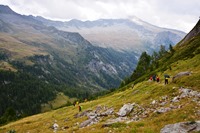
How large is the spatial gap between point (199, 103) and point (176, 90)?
12.7m

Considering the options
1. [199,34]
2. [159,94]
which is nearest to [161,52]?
[199,34]

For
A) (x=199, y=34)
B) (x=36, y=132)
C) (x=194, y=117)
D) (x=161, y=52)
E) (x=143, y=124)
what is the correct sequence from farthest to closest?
(x=161, y=52) → (x=199, y=34) → (x=36, y=132) → (x=143, y=124) → (x=194, y=117)

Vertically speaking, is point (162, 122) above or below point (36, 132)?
above

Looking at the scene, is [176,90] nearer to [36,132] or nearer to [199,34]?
[36,132]

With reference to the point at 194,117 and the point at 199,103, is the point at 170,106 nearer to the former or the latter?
the point at 199,103

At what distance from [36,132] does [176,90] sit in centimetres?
2915

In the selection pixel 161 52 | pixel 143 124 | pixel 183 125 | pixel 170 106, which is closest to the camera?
pixel 183 125

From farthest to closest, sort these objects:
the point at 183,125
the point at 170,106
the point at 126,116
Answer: the point at 126,116
the point at 170,106
the point at 183,125

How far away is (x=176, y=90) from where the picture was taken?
43656 millimetres

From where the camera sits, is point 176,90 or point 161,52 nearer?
point 176,90

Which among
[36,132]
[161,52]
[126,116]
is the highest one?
[161,52]

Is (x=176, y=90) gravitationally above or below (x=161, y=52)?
below

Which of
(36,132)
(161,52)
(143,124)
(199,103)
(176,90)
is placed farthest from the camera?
(161,52)

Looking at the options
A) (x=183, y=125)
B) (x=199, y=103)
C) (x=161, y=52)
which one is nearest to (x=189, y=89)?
(x=199, y=103)
